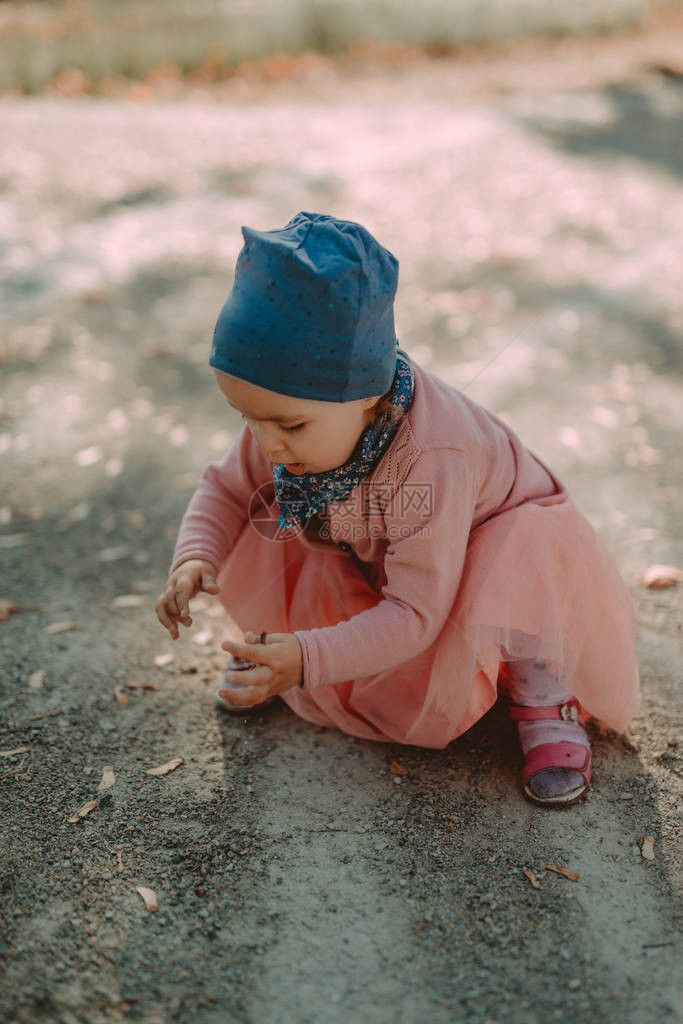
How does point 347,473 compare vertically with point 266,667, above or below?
above

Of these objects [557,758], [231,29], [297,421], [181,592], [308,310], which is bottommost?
[231,29]

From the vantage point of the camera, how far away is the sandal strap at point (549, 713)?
208 cm

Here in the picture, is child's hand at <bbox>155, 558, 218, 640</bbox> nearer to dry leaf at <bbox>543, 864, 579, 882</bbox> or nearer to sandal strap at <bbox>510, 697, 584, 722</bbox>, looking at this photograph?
sandal strap at <bbox>510, 697, 584, 722</bbox>

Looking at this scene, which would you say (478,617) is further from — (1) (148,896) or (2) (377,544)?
(1) (148,896)

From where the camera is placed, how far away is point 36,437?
3.67m

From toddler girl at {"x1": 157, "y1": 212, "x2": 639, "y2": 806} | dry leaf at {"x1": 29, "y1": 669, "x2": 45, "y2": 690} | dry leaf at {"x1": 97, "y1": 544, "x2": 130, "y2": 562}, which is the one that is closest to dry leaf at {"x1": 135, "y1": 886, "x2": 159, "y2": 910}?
toddler girl at {"x1": 157, "y1": 212, "x2": 639, "y2": 806}

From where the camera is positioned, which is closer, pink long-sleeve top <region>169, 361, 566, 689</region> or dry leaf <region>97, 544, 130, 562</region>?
pink long-sleeve top <region>169, 361, 566, 689</region>

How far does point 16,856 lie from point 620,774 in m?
1.37

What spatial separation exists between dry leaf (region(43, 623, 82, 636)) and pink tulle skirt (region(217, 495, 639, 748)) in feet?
2.17

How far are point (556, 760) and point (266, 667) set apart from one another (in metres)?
0.75

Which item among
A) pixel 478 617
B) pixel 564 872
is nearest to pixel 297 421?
pixel 478 617

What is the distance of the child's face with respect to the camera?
1648 mm

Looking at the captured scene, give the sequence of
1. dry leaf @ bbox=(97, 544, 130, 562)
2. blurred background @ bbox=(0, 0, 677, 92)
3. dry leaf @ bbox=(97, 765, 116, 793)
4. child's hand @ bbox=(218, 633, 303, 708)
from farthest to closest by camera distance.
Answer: blurred background @ bbox=(0, 0, 677, 92), dry leaf @ bbox=(97, 544, 130, 562), dry leaf @ bbox=(97, 765, 116, 793), child's hand @ bbox=(218, 633, 303, 708)

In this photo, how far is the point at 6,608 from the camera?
2703 mm
